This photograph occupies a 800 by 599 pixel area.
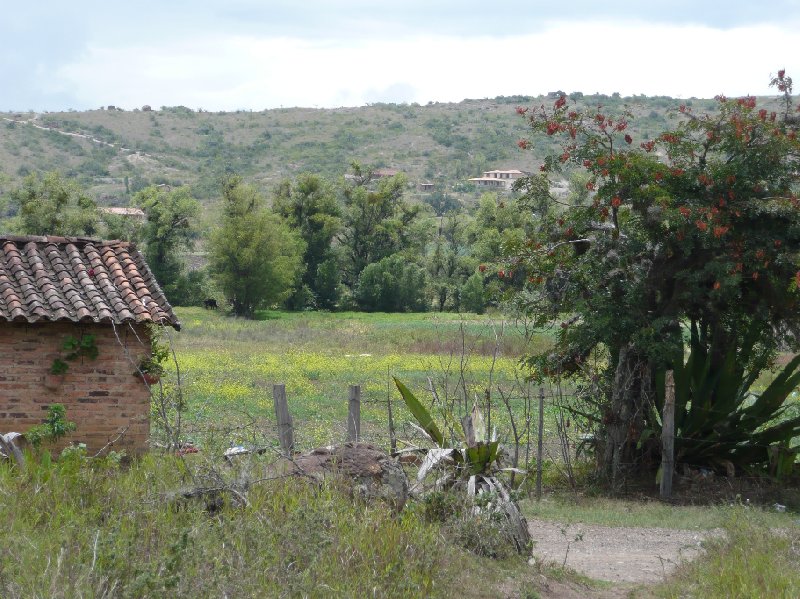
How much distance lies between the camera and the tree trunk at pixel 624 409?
14.5 metres

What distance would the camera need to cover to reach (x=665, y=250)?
47.0 ft

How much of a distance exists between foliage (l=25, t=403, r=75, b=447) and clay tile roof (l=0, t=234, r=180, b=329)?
1.40 metres

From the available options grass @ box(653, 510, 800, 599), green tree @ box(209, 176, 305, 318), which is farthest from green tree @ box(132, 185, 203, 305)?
grass @ box(653, 510, 800, 599)

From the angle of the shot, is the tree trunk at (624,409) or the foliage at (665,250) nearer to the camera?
the foliage at (665,250)

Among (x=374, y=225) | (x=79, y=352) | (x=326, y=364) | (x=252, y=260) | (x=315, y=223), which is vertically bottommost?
(x=326, y=364)

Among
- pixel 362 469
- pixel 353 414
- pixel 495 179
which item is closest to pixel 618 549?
pixel 362 469

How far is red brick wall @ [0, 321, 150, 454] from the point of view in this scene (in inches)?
595

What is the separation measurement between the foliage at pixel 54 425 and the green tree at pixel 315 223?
52024 mm

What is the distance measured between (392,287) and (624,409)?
5084 cm

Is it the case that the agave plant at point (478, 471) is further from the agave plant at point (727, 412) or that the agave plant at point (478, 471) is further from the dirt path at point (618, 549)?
the agave plant at point (727, 412)

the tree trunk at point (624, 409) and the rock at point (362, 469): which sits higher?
the rock at point (362, 469)

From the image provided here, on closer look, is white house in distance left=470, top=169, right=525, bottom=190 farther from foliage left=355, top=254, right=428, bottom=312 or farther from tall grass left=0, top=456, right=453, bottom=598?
tall grass left=0, top=456, right=453, bottom=598

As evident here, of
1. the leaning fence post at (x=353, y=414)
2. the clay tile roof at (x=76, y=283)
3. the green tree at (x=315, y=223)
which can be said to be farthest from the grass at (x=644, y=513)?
the green tree at (x=315, y=223)

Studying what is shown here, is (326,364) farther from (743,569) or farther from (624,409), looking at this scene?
(743,569)
